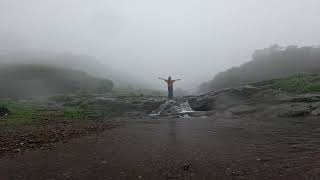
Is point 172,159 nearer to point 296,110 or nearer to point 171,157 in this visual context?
point 171,157

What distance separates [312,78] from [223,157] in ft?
155

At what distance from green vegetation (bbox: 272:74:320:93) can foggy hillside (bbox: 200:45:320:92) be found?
34814 mm

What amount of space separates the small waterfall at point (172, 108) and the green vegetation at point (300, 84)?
571 inches

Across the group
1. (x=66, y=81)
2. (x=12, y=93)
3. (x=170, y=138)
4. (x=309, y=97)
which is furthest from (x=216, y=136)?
(x=66, y=81)

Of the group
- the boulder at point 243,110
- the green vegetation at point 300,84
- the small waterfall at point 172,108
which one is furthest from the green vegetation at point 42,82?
the boulder at point 243,110

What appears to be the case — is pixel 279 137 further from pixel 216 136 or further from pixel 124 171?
pixel 124 171

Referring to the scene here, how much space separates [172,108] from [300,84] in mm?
19679

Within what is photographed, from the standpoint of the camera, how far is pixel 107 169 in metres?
16.9

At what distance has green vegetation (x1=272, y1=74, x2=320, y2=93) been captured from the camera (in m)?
55.7

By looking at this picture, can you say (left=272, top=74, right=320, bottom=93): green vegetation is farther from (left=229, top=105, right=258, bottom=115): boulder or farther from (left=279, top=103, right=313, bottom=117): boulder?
(left=279, top=103, right=313, bottom=117): boulder

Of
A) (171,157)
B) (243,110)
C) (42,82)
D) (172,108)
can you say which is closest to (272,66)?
(172,108)

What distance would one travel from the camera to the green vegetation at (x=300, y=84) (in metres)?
55.7

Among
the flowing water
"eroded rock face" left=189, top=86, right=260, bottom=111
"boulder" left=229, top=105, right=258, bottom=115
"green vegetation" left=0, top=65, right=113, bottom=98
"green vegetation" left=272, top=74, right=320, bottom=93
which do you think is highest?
"green vegetation" left=0, top=65, right=113, bottom=98

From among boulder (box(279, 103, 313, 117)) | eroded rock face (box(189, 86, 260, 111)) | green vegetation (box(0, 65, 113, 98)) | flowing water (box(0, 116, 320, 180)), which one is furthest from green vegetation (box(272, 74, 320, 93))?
green vegetation (box(0, 65, 113, 98))
